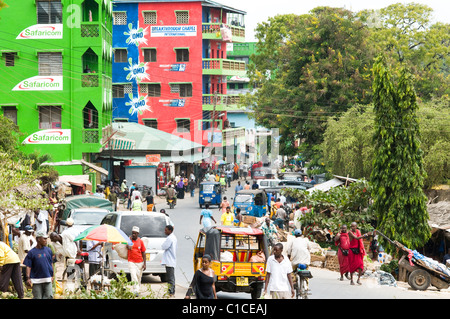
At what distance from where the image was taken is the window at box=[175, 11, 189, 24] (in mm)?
73669

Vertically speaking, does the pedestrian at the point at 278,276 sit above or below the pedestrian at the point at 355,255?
above

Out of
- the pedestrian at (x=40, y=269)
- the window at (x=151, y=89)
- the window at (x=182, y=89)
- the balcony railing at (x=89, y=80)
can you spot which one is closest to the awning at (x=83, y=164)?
the balcony railing at (x=89, y=80)

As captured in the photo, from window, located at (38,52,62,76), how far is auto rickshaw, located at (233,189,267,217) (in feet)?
47.0

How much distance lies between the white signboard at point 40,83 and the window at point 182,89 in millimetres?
29622

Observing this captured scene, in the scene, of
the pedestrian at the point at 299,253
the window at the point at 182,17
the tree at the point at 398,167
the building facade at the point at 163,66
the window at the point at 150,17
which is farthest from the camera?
the window at the point at 182,17

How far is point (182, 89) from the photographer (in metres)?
73.9

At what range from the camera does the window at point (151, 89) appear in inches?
2901

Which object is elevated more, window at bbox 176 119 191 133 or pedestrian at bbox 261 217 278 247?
window at bbox 176 119 191 133

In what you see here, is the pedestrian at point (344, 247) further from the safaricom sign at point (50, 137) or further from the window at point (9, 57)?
the window at point (9, 57)

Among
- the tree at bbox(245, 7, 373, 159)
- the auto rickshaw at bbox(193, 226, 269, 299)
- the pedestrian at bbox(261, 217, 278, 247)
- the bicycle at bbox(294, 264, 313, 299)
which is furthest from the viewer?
the tree at bbox(245, 7, 373, 159)

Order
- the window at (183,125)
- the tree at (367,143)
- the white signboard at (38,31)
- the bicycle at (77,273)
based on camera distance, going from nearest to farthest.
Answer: the bicycle at (77,273) → the tree at (367,143) → the white signboard at (38,31) → the window at (183,125)

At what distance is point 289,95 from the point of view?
53531mm

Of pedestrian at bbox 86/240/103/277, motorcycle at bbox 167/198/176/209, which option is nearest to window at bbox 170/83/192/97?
motorcycle at bbox 167/198/176/209

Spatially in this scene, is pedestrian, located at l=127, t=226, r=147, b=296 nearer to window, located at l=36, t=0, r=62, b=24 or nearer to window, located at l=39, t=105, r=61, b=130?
window, located at l=39, t=105, r=61, b=130
